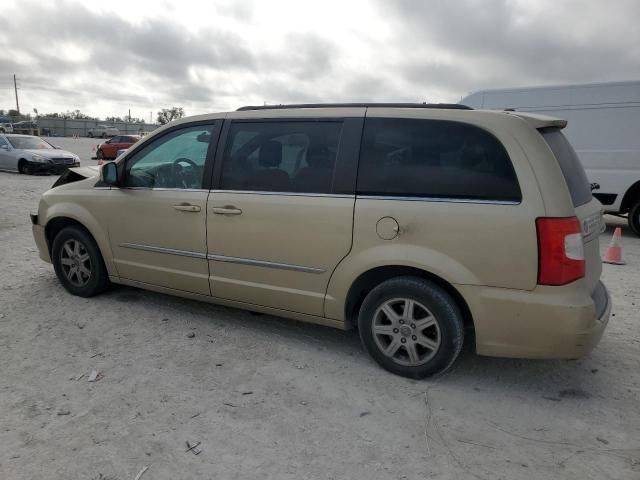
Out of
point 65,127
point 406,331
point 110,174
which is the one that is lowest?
point 65,127

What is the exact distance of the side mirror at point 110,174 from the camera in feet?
13.9

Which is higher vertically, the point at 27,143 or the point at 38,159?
the point at 27,143

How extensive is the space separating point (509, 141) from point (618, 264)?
183 inches

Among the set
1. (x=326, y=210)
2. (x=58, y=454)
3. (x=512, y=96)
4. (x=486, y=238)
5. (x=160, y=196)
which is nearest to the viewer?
(x=58, y=454)

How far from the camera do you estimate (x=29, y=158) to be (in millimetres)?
16375

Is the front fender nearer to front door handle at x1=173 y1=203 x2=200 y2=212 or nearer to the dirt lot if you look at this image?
the dirt lot

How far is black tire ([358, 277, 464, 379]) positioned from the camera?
10.1ft

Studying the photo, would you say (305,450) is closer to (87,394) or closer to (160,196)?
(87,394)

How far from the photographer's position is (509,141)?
2912 mm

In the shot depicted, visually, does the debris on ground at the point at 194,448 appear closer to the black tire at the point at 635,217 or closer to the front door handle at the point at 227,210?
the front door handle at the point at 227,210

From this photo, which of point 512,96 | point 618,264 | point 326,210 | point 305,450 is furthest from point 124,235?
point 512,96

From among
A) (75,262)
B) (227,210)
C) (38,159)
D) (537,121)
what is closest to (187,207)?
(227,210)

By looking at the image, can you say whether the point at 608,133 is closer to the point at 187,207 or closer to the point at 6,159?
the point at 187,207

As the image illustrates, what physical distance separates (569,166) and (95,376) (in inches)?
132
